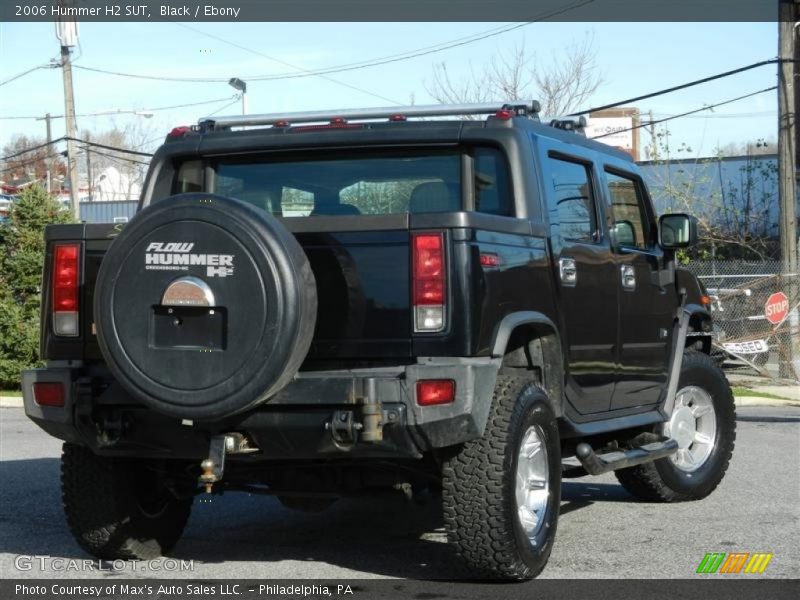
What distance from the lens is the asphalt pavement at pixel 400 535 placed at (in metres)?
6.08

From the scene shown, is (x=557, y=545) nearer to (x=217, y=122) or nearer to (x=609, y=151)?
Result: (x=609, y=151)

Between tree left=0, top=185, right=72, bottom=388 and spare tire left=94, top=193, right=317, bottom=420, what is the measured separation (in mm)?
14429

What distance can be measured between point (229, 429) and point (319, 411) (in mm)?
449

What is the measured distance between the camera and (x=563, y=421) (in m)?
6.47

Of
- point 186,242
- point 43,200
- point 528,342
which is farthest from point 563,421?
point 43,200

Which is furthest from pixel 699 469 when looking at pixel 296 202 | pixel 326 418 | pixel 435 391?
pixel 326 418

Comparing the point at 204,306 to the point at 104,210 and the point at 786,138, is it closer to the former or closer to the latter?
the point at 786,138

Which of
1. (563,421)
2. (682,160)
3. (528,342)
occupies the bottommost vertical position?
(563,421)

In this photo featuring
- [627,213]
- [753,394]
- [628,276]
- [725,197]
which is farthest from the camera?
[725,197]

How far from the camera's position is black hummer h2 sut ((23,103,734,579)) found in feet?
17.0

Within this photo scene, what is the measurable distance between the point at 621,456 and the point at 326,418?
7.45 feet

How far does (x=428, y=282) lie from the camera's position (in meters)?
5.28

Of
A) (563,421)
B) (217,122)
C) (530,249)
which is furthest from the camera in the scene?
(217,122)

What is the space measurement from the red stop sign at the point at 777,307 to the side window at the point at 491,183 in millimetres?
13932
